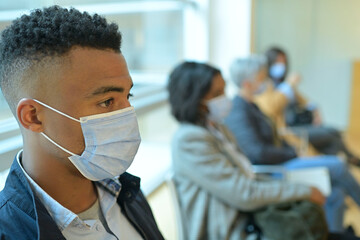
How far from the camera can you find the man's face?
0.78m

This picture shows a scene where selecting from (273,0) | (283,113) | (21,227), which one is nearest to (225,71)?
(283,113)

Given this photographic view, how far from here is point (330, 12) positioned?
4570mm

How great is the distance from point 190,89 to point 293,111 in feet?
6.95

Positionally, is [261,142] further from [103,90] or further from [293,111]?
[103,90]

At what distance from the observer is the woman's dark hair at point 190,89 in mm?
1676

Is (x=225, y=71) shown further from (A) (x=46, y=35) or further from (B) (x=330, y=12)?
(A) (x=46, y=35)

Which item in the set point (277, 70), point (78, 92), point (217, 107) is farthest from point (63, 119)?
A: point (277, 70)

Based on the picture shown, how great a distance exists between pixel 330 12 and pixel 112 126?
4525 mm

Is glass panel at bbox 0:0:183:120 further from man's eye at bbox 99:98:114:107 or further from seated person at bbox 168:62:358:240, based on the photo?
man's eye at bbox 99:98:114:107

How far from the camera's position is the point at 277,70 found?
12.0 feet

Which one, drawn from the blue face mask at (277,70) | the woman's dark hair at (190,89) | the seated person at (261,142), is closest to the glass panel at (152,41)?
the seated person at (261,142)

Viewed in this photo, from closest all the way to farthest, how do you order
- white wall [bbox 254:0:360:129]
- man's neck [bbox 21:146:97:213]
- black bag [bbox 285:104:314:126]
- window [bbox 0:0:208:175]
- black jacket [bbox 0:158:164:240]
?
black jacket [bbox 0:158:164:240]
man's neck [bbox 21:146:97:213]
window [bbox 0:0:208:175]
black bag [bbox 285:104:314:126]
white wall [bbox 254:0:360:129]

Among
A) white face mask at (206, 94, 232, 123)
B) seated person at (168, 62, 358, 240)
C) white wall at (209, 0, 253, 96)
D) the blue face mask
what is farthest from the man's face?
the blue face mask

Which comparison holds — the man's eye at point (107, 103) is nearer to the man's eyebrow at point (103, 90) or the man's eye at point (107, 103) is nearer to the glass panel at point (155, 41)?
the man's eyebrow at point (103, 90)
